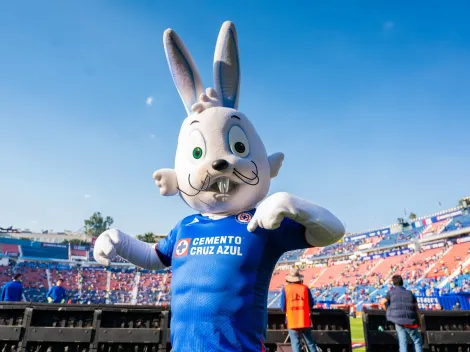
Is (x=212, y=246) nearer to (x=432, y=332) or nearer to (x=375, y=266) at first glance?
(x=432, y=332)

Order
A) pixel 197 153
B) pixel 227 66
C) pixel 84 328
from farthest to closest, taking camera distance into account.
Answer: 1. pixel 84 328
2. pixel 227 66
3. pixel 197 153

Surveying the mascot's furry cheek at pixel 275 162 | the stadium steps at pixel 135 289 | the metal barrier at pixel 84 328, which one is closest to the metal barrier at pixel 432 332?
the metal barrier at pixel 84 328

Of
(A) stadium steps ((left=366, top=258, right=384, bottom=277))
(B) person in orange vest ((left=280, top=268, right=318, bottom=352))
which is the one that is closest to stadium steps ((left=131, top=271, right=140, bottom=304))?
(A) stadium steps ((left=366, top=258, right=384, bottom=277))

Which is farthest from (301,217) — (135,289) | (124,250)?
(135,289)

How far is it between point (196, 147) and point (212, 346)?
1.42 metres

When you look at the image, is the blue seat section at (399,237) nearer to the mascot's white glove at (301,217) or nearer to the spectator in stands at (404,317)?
the spectator in stands at (404,317)

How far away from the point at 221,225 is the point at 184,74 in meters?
1.49

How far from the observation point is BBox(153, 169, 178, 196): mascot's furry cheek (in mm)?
3025

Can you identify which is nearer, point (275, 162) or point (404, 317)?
point (275, 162)

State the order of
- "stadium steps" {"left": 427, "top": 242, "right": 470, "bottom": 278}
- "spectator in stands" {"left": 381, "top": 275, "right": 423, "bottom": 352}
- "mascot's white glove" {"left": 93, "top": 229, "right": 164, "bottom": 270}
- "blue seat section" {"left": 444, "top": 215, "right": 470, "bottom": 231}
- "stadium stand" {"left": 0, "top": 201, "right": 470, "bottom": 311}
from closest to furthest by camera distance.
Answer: "mascot's white glove" {"left": 93, "top": 229, "right": 164, "bottom": 270} → "spectator in stands" {"left": 381, "top": 275, "right": 423, "bottom": 352} → "stadium steps" {"left": 427, "top": 242, "right": 470, "bottom": 278} → "stadium stand" {"left": 0, "top": 201, "right": 470, "bottom": 311} → "blue seat section" {"left": 444, "top": 215, "right": 470, "bottom": 231}

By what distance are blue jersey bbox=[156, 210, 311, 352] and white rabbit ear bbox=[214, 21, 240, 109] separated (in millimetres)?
1163

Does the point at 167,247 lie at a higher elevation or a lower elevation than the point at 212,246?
higher

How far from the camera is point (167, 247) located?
3234 mm

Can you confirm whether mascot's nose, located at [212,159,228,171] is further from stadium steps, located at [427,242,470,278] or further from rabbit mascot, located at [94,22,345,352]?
stadium steps, located at [427,242,470,278]
